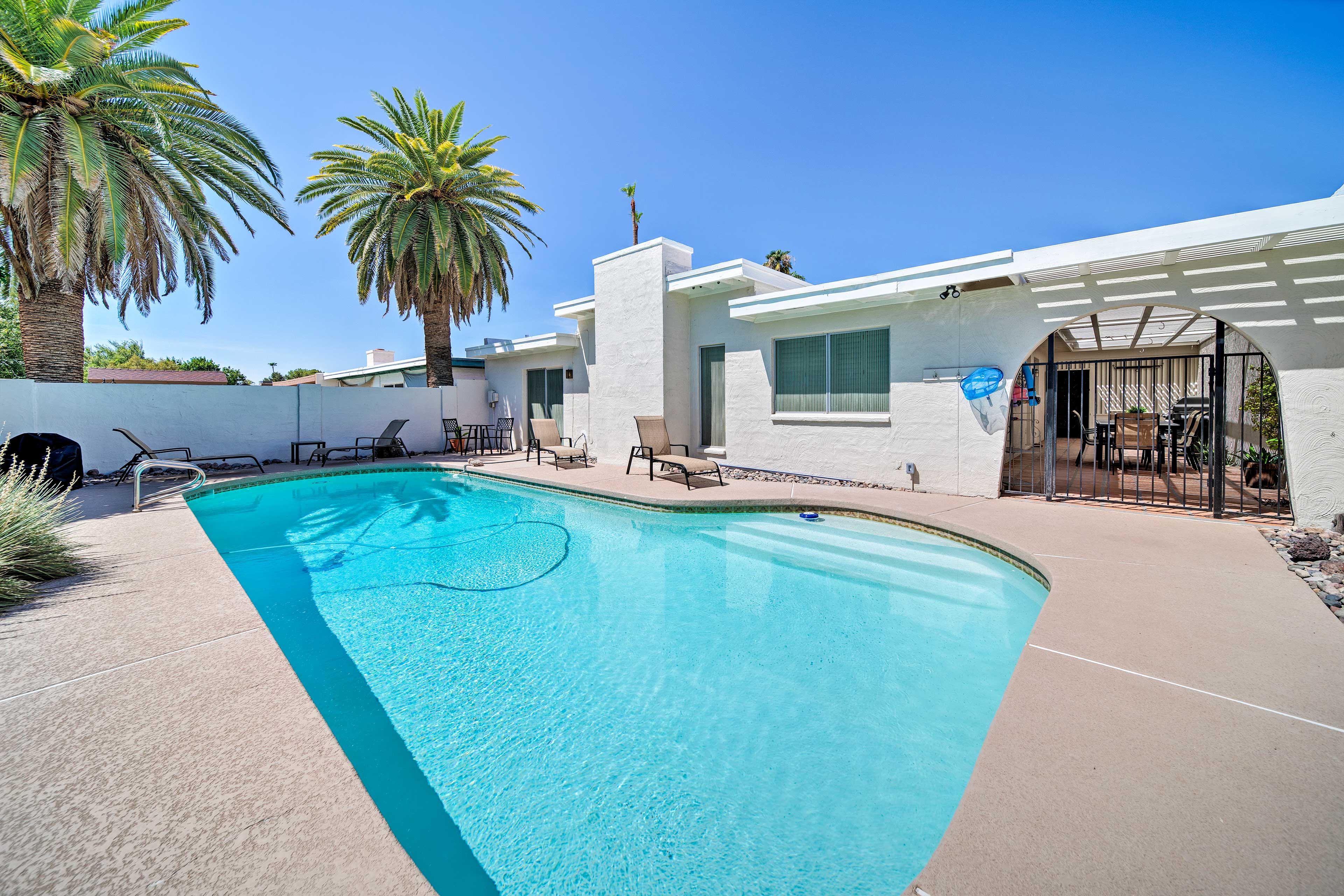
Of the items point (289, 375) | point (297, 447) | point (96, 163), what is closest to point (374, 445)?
point (297, 447)

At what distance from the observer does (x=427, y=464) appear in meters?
13.0

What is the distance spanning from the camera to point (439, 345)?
16.2 meters

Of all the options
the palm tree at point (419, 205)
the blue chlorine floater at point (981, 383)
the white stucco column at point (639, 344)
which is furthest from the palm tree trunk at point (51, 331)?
the blue chlorine floater at point (981, 383)

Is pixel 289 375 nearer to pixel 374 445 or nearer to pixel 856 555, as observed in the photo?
pixel 374 445

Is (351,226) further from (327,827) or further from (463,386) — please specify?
(327,827)

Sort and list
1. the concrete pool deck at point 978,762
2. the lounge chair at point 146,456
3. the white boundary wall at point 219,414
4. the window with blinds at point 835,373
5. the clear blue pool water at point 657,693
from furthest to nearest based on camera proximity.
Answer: the white boundary wall at point 219,414 < the lounge chair at point 146,456 < the window with blinds at point 835,373 < the clear blue pool water at point 657,693 < the concrete pool deck at point 978,762

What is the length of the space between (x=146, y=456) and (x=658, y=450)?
10.2 metres

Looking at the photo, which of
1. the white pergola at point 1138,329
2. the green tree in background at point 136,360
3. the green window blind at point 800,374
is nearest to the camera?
the white pergola at point 1138,329

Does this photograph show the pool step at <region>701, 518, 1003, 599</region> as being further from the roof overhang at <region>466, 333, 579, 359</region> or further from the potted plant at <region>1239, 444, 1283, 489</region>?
the roof overhang at <region>466, 333, 579, 359</region>

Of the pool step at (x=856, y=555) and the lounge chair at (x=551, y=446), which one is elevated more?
the lounge chair at (x=551, y=446)

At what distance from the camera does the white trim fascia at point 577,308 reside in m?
13.7

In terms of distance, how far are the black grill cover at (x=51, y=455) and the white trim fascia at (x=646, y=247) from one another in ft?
34.3

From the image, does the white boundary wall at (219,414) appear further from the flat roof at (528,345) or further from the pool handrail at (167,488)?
the pool handrail at (167,488)

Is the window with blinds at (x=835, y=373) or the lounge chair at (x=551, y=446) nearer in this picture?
the window with blinds at (x=835, y=373)
